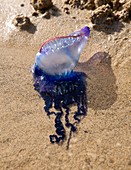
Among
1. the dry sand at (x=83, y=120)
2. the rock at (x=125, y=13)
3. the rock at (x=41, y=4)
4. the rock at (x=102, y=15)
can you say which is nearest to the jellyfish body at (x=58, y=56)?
the dry sand at (x=83, y=120)

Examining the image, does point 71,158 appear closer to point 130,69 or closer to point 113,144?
point 113,144

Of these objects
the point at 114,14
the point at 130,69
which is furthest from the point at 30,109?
the point at 114,14

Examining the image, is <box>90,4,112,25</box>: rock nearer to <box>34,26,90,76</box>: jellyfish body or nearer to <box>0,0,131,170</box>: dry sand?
<box>0,0,131,170</box>: dry sand

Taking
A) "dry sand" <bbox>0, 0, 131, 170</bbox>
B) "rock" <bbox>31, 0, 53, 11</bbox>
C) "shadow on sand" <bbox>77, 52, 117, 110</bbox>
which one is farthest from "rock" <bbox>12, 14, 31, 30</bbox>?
"shadow on sand" <bbox>77, 52, 117, 110</bbox>

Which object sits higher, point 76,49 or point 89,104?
point 76,49

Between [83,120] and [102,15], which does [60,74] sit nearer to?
[83,120]

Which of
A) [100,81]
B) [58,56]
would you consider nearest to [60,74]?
[58,56]
